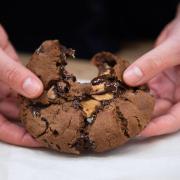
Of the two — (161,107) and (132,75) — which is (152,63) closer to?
(132,75)

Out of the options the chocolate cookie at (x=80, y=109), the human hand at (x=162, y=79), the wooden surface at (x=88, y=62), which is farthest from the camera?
the wooden surface at (x=88, y=62)

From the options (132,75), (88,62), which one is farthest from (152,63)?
(88,62)

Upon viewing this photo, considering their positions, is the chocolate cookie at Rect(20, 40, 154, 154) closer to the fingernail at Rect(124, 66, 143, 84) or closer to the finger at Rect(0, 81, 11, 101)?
the fingernail at Rect(124, 66, 143, 84)

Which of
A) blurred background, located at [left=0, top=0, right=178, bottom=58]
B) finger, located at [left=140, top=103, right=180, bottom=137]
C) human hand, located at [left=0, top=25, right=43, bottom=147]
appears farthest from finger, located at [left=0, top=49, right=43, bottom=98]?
blurred background, located at [left=0, top=0, right=178, bottom=58]

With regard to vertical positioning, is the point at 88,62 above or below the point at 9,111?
above

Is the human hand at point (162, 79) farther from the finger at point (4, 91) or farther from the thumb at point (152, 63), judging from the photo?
the finger at point (4, 91)

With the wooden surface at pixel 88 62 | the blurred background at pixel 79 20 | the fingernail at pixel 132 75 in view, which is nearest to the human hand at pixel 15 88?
the fingernail at pixel 132 75
